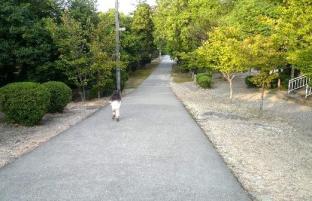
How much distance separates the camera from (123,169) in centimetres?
864

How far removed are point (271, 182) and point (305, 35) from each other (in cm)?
1078

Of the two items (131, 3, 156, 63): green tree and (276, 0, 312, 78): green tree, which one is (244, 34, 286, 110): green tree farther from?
(131, 3, 156, 63): green tree

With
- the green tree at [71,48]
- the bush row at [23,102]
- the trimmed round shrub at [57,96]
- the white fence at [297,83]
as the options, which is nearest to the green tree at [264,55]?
the white fence at [297,83]

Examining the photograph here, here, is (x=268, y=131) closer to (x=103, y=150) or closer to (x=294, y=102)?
(x=103, y=150)

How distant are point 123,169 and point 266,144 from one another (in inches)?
201

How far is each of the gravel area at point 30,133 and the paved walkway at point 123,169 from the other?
0.48 metres

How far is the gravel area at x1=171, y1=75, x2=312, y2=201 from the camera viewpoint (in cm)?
776

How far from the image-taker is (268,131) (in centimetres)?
1411

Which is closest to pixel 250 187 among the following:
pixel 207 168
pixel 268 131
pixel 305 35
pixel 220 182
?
pixel 220 182

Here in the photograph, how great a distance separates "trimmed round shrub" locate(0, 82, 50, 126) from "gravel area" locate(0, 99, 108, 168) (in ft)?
1.32

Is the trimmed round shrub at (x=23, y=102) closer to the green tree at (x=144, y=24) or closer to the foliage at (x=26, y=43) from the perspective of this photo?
the foliage at (x=26, y=43)

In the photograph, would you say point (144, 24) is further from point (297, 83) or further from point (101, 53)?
point (101, 53)

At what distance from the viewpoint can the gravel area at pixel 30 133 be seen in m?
10.6

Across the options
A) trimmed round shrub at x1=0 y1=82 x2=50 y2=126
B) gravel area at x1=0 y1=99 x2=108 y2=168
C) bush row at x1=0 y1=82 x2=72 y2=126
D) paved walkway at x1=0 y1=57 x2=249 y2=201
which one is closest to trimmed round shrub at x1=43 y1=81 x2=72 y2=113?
gravel area at x1=0 y1=99 x2=108 y2=168
